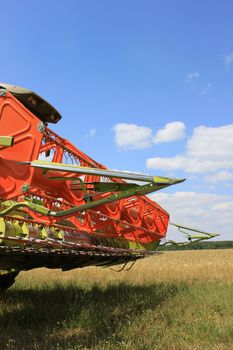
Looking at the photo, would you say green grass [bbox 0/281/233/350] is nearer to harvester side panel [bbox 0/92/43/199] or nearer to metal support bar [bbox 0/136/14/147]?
harvester side panel [bbox 0/92/43/199]

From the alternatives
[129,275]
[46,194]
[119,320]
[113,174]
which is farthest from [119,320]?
[129,275]

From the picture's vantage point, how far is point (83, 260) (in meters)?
6.23

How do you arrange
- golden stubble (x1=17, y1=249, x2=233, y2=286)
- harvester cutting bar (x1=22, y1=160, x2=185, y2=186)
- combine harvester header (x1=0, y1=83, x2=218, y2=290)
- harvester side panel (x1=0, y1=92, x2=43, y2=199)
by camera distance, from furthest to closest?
golden stubble (x1=17, y1=249, x2=233, y2=286) → harvester side panel (x1=0, y1=92, x2=43, y2=199) → combine harvester header (x1=0, y1=83, x2=218, y2=290) → harvester cutting bar (x1=22, y1=160, x2=185, y2=186)

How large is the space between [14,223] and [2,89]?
1.49 m

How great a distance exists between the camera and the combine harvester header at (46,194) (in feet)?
13.0

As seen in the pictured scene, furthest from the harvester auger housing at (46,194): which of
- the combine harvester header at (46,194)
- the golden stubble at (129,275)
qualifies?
the golden stubble at (129,275)

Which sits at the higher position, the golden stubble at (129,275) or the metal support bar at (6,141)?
the metal support bar at (6,141)

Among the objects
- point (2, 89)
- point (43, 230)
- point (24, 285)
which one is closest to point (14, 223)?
point (43, 230)

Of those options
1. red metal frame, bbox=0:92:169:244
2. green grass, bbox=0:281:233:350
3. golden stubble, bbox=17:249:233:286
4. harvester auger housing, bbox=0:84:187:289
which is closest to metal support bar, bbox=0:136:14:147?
harvester auger housing, bbox=0:84:187:289

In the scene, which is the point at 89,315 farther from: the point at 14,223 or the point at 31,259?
the point at 14,223

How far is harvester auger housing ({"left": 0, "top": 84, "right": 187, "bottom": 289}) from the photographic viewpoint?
3963mm

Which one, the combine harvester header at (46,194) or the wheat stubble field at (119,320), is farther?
the wheat stubble field at (119,320)

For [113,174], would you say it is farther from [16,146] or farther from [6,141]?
[16,146]

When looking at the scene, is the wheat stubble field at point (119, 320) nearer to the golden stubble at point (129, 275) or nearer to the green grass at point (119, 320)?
the green grass at point (119, 320)
